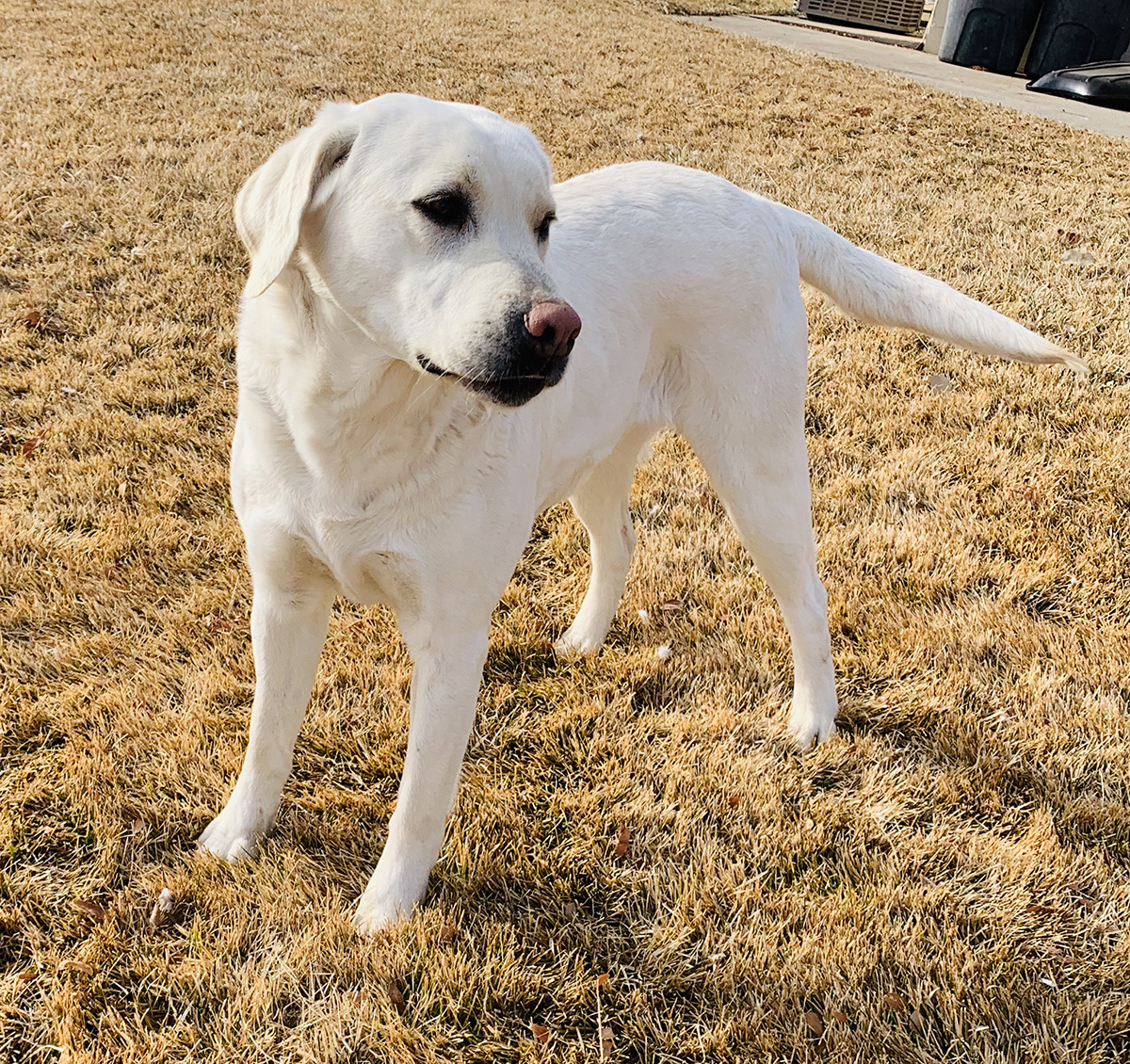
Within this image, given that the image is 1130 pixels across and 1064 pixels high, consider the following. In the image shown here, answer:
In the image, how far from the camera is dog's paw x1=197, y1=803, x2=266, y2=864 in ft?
7.64

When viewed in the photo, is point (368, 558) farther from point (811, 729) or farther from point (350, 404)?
point (811, 729)

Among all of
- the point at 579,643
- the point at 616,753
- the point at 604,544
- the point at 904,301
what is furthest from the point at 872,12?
the point at 616,753

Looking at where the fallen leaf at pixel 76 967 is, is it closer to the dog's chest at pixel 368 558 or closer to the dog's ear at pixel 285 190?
the dog's chest at pixel 368 558

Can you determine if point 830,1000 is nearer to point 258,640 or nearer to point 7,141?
point 258,640

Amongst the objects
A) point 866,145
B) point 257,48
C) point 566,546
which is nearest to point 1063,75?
point 866,145

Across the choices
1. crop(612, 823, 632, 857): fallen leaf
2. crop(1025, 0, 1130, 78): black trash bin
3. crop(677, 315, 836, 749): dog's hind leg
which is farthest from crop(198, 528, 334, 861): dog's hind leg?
crop(1025, 0, 1130, 78): black trash bin

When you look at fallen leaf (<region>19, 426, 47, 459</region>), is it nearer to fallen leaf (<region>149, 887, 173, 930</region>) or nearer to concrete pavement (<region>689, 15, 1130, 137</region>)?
fallen leaf (<region>149, 887, 173, 930</region>)

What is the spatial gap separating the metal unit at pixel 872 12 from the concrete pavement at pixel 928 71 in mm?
1363

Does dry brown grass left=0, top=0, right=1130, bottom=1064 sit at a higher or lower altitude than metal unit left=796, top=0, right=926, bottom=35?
lower

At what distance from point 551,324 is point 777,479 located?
1.21m

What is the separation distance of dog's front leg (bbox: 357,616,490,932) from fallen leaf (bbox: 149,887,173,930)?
1.43 ft

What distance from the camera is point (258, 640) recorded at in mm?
2236

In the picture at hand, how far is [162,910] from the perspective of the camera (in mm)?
2197

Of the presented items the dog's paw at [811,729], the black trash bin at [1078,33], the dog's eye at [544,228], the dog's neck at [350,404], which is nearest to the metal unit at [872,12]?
the black trash bin at [1078,33]
